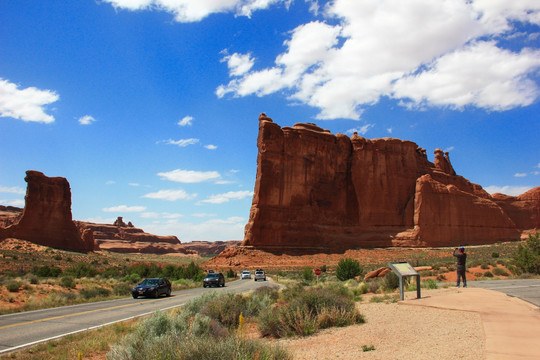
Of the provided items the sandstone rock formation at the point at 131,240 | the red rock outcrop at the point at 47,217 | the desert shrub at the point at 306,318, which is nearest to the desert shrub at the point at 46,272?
the desert shrub at the point at 306,318

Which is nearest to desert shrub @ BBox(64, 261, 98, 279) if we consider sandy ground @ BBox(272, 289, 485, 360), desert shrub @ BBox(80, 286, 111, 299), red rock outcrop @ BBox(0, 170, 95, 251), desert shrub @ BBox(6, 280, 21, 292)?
desert shrub @ BBox(80, 286, 111, 299)

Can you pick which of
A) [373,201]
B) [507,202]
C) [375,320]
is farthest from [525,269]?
[507,202]

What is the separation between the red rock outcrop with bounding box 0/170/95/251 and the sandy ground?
7340cm

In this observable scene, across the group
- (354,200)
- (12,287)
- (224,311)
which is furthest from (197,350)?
(354,200)

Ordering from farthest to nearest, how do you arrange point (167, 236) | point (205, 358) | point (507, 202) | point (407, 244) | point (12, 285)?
point (167, 236) → point (507, 202) → point (407, 244) → point (12, 285) → point (205, 358)

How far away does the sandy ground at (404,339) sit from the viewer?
576 cm

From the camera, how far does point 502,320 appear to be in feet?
24.5

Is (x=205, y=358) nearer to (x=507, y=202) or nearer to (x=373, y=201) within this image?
(x=373, y=201)

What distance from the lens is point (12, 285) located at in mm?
21953

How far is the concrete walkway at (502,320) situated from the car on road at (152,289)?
14681 millimetres

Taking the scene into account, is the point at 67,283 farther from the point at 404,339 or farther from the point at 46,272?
the point at 404,339

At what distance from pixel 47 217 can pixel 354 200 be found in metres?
58.2

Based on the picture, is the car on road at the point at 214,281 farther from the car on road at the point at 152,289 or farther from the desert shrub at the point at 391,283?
Answer: the desert shrub at the point at 391,283

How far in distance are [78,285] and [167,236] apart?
436ft
